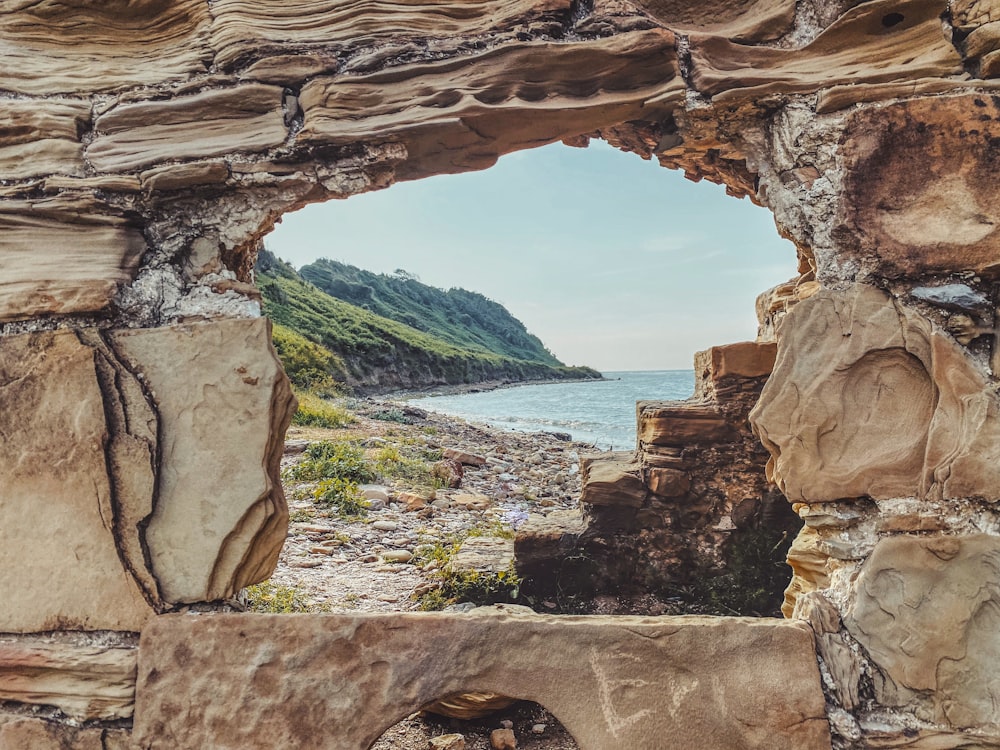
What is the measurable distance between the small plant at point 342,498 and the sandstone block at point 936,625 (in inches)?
175

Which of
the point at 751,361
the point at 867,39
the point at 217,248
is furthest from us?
the point at 751,361

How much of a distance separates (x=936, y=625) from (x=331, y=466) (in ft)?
19.1

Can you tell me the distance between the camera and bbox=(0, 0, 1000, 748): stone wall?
1.30 meters

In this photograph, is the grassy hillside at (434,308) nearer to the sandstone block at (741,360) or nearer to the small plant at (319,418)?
the small plant at (319,418)

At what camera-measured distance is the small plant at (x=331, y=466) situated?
627 centimetres

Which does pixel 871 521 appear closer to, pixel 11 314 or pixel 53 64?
pixel 11 314

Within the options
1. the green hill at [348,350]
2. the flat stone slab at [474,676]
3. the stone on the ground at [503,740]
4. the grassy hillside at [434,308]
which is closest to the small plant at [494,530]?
the stone on the ground at [503,740]

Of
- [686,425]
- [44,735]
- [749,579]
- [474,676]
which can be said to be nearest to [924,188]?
[474,676]

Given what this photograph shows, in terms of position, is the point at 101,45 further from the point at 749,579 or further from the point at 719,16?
the point at 749,579

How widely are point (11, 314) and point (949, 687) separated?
2.35 meters

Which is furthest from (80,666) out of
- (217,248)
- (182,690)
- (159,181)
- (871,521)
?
(871,521)

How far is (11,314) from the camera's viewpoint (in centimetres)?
150

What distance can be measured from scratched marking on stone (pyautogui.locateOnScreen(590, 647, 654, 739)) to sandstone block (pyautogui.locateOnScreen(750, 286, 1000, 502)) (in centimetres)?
55

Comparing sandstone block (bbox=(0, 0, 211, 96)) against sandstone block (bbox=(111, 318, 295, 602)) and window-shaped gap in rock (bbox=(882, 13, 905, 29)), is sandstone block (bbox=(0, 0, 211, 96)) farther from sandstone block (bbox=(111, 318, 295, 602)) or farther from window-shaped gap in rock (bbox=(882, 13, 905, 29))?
window-shaped gap in rock (bbox=(882, 13, 905, 29))
